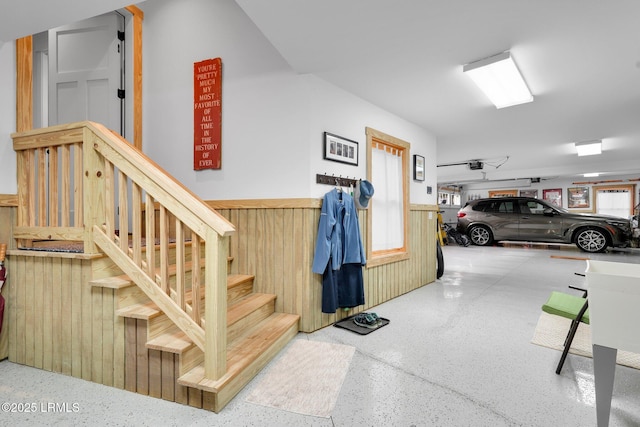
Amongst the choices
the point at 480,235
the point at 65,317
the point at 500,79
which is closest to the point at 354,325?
the point at 65,317

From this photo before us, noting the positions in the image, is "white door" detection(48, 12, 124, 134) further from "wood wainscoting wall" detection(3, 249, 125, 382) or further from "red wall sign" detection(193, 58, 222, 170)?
"wood wainscoting wall" detection(3, 249, 125, 382)

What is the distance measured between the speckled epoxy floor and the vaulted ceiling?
2.28 meters

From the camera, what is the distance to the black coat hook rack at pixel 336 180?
2841 mm

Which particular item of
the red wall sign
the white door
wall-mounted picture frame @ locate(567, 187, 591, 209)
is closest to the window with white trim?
the red wall sign

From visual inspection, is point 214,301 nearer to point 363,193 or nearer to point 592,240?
point 363,193

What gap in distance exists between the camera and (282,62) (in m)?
2.83

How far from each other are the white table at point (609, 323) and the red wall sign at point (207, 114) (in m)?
2.92

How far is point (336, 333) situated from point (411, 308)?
113cm

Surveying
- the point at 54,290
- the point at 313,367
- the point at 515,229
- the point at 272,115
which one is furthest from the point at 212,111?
the point at 515,229

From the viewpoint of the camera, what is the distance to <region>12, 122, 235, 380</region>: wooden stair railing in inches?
66.8

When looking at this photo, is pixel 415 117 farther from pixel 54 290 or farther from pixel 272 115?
pixel 54 290

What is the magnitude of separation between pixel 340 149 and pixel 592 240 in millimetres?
8163

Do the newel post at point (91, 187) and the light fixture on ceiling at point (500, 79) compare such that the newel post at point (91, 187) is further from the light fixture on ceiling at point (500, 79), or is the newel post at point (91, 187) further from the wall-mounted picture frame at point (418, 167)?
the wall-mounted picture frame at point (418, 167)

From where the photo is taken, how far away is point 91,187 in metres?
2.03
